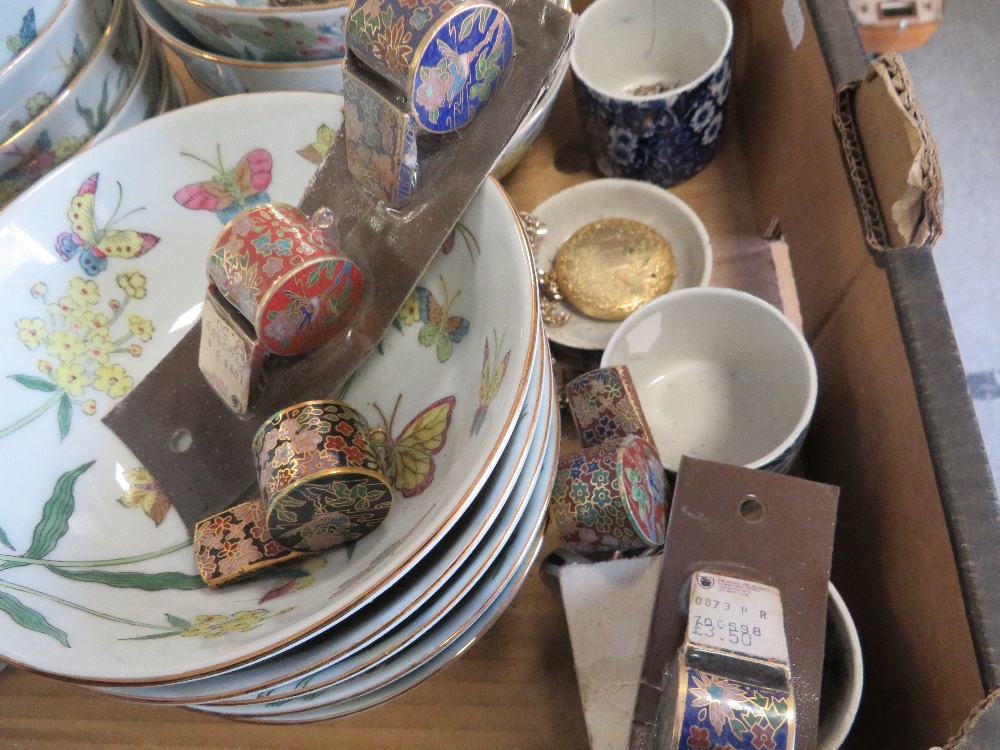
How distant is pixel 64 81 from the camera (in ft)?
1.63

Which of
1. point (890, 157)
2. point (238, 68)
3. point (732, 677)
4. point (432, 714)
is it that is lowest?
point (432, 714)

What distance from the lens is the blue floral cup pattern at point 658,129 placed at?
56 cm

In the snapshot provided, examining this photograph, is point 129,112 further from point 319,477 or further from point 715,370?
point 715,370

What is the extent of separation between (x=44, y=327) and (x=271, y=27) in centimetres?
25

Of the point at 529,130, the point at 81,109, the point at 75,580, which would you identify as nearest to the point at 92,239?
the point at 81,109

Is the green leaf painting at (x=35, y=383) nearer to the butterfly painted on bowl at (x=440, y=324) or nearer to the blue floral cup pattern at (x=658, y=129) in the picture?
the butterfly painted on bowl at (x=440, y=324)

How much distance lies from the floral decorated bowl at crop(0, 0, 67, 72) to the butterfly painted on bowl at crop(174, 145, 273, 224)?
0.11 meters

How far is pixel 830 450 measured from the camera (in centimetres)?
49

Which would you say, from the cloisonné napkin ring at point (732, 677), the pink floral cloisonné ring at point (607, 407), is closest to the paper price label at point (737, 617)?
the cloisonné napkin ring at point (732, 677)

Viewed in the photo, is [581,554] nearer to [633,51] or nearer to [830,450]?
[830,450]

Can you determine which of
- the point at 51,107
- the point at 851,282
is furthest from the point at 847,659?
the point at 51,107

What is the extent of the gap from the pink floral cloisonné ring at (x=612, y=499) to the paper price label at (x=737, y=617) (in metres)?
0.06

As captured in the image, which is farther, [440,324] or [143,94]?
[143,94]

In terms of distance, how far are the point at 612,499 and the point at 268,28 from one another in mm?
376
